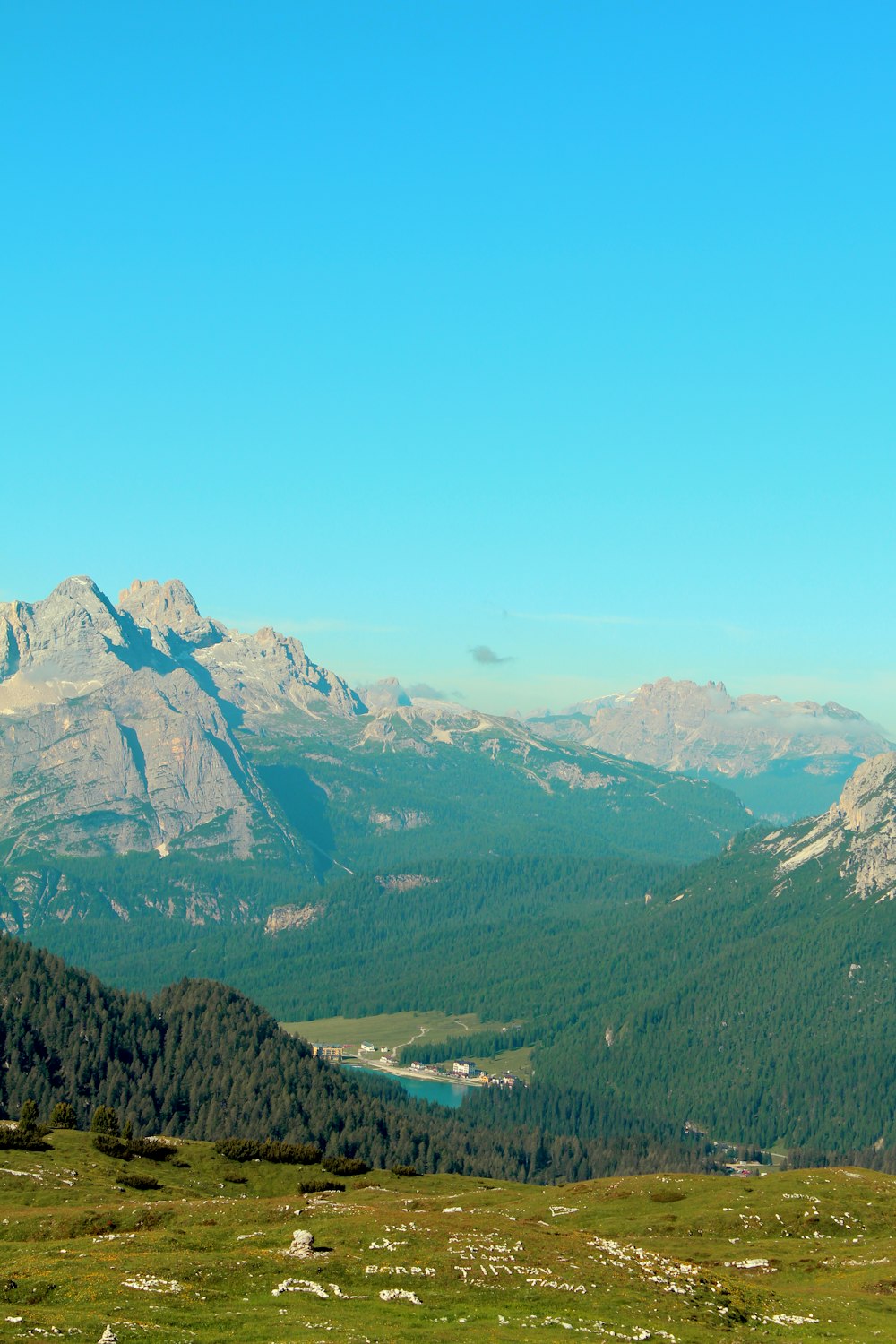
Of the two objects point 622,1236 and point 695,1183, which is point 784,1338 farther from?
point 695,1183

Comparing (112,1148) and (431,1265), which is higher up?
(431,1265)

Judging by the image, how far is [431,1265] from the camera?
9725cm

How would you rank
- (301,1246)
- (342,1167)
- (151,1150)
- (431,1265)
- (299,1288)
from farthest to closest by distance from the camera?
(342,1167) → (151,1150) → (301,1246) → (431,1265) → (299,1288)

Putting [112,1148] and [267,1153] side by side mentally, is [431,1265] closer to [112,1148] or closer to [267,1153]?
[112,1148]

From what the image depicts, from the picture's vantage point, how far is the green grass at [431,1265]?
83.4 meters

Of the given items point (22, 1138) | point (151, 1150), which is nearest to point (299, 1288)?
point (22, 1138)

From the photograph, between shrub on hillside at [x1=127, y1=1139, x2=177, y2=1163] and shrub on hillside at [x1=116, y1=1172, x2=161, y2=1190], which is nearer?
shrub on hillside at [x1=116, y1=1172, x2=161, y2=1190]

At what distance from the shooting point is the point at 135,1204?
128m

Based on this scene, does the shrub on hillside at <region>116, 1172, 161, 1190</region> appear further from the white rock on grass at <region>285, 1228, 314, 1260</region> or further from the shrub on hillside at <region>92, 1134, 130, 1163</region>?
the white rock on grass at <region>285, 1228, 314, 1260</region>

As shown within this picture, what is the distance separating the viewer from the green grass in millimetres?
83438

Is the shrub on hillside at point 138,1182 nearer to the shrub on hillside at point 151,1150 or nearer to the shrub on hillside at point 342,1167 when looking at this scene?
the shrub on hillside at point 151,1150

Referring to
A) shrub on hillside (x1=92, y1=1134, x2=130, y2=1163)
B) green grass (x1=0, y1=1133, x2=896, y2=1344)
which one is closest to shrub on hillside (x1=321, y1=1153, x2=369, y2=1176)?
green grass (x1=0, y1=1133, x2=896, y2=1344)

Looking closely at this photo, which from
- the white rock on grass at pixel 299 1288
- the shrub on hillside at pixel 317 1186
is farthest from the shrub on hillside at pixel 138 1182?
the white rock on grass at pixel 299 1288

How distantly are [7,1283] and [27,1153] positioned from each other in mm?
73803
